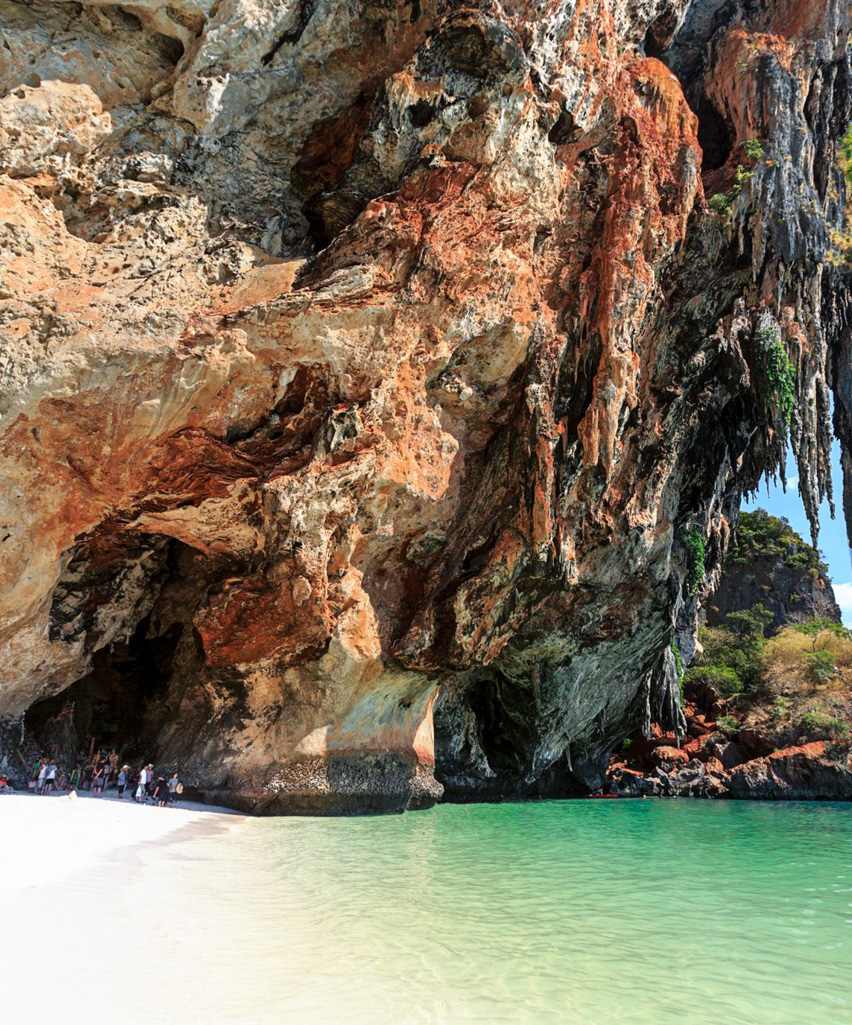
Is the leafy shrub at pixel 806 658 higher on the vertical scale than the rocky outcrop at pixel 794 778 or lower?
higher

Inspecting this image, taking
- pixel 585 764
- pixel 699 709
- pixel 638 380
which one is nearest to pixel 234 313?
pixel 638 380

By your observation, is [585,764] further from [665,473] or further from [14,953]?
[14,953]

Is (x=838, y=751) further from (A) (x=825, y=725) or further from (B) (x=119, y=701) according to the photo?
(B) (x=119, y=701)

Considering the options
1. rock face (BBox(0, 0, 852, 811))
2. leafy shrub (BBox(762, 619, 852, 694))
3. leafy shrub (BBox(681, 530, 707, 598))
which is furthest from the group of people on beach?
leafy shrub (BBox(762, 619, 852, 694))

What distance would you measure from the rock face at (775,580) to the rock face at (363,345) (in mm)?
20387

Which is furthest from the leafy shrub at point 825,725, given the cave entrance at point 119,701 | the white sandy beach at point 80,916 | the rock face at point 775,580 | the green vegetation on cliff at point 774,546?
the white sandy beach at point 80,916

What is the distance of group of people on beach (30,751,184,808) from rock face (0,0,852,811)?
890 millimetres

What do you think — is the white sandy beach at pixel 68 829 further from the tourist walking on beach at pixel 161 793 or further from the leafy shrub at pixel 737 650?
the leafy shrub at pixel 737 650

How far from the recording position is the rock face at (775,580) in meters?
35.0

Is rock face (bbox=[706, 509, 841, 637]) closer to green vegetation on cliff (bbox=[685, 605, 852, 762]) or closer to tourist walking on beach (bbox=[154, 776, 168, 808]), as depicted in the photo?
green vegetation on cliff (bbox=[685, 605, 852, 762])

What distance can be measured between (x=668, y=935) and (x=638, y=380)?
12455 mm

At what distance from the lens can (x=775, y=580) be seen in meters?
35.8

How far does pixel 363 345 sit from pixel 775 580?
103 ft

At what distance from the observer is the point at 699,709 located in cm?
2820
